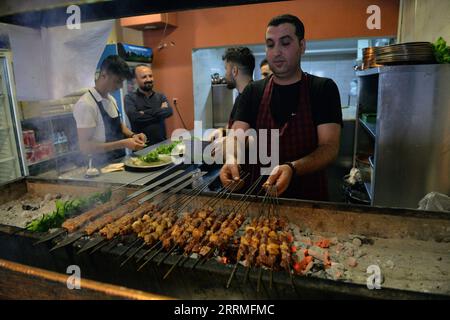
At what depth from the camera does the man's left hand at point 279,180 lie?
6.35 feet

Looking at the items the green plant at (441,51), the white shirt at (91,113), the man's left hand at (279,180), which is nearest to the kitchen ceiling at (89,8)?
the man's left hand at (279,180)

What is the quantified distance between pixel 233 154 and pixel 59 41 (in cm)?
181

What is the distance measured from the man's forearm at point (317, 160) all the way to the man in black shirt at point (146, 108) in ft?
12.1

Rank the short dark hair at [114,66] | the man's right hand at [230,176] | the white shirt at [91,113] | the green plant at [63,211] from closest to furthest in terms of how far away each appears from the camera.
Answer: the green plant at [63,211] < the man's right hand at [230,176] < the white shirt at [91,113] < the short dark hair at [114,66]

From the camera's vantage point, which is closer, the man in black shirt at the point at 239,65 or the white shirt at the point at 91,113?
the man in black shirt at the point at 239,65

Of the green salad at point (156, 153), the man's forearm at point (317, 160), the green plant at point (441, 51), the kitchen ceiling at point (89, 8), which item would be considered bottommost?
the green salad at point (156, 153)

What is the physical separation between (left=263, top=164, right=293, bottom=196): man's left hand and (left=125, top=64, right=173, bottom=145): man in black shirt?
388 centimetres

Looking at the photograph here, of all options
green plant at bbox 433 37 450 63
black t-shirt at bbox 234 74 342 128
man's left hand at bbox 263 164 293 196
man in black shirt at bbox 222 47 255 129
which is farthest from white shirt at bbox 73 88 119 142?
green plant at bbox 433 37 450 63

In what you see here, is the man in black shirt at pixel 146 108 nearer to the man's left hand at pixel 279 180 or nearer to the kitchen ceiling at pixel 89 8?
the kitchen ceiling at pixel 89 8

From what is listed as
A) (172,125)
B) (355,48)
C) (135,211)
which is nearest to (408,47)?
(135,211)

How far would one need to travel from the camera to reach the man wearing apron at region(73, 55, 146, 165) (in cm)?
374

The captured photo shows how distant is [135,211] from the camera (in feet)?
6.91

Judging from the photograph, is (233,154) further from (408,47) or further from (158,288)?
(408,47)

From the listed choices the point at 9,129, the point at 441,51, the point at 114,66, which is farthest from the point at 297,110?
the point at 9,129
